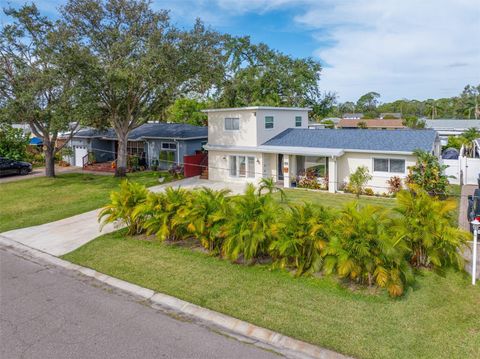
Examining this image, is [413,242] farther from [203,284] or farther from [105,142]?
[105,142]

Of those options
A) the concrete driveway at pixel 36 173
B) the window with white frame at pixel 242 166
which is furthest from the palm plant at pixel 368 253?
the concrete driveway at pixel 36 173

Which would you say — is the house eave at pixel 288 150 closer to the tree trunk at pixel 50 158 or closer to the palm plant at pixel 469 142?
the tree trunk at pixel 50 158

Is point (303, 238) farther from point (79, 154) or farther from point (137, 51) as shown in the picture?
point (79, 154)

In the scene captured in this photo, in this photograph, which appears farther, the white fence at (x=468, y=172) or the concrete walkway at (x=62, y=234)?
the white fence at (x=468, y=172)

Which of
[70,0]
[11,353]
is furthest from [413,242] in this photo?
[70,0]

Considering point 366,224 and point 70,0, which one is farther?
point 70,0

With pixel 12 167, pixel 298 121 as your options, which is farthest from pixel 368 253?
pixel 12 167

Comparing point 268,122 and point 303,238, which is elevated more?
point 268,122
